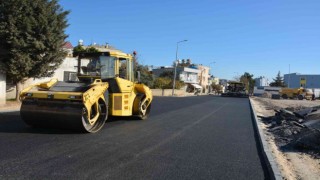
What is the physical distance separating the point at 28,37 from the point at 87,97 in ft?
37.5

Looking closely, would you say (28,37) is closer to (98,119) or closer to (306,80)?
(98,119)

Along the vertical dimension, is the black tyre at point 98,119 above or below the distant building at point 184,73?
below

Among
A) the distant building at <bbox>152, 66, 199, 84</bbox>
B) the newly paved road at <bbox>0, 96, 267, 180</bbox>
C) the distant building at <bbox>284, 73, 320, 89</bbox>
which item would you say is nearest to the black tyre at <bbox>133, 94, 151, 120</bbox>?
the newly paved road at <bbox>0, 96, 267, 180</bbox>

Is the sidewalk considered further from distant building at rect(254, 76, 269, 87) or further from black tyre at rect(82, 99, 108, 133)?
distant building at rect(254, 76, 269, 87)

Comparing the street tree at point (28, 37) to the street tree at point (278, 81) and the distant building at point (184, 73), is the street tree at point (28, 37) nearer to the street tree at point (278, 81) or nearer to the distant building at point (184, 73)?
the distant building at point (184, 73)

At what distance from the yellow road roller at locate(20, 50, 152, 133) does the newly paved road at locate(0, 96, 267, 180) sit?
410 millimetres

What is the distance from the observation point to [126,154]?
332 inches

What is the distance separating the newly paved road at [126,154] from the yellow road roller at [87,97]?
16.1 inches

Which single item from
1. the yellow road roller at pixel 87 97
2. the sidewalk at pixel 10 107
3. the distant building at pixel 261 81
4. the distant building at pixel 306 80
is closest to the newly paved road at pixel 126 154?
the yellow road roller at pixel 87 97

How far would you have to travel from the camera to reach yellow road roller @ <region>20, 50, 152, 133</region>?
417 inches

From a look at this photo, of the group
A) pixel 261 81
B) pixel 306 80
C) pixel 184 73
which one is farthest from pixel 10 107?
pixel 261 81

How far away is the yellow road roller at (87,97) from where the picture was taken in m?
10.6

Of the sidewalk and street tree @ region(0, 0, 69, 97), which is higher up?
street tree @ region(0, 0, 69, 97)

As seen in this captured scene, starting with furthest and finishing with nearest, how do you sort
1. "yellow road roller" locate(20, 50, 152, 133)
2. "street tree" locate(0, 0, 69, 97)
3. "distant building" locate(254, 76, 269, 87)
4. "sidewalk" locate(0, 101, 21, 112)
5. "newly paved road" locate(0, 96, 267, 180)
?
"distant building" locate(254, 76, 269, 87), "street tree" locate(0, 0, 69, 97), "sidewalk" locate(0, 101, 21, 112), "yellow road roller" locate(20, 50, 152, 133), "newly paved road" locate(0, 96, 267, 180)
